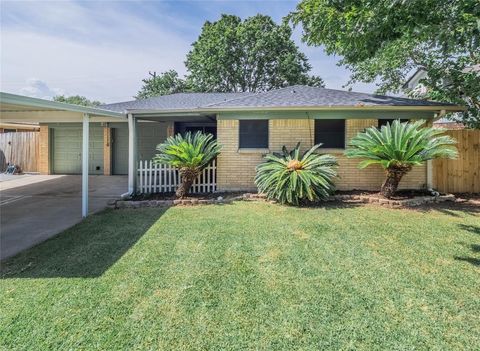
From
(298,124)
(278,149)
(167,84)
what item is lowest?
(278,149)

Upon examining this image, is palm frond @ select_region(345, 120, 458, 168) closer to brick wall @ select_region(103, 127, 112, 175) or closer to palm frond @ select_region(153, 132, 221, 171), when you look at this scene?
palm frond @ select_region(153, 132, 221, 171)

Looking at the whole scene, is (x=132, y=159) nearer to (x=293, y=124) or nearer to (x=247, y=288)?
(x=293, y=124)

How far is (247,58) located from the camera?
26578 mm

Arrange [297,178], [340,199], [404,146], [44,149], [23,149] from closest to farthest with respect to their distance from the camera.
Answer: [404,146]
[297,178]
[340,199]
[44,149]
[23,149]

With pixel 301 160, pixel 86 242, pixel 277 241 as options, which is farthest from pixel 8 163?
pixel 277 241

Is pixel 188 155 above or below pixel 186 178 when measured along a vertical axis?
above

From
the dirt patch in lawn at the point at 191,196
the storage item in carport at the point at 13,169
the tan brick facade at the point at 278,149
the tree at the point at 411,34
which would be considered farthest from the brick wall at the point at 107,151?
the tree at the point at 411,34

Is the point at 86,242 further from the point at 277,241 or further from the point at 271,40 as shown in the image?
the point at 271,40

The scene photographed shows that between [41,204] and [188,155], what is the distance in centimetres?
443

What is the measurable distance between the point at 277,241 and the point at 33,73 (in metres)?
10.7

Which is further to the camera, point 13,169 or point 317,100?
point 13,169

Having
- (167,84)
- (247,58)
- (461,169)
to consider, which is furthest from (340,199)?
(167,84)

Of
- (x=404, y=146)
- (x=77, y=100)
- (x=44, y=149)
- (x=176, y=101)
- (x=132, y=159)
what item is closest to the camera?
(x=404, y=146)

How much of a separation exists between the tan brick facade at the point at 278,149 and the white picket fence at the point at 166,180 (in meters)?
0.28
